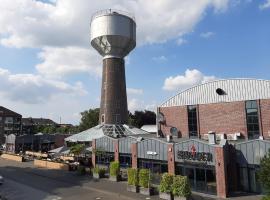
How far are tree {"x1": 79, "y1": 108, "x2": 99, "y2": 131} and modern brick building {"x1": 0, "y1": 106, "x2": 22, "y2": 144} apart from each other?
4342 centimetres

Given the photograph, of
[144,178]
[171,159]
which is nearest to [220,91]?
[171,159]

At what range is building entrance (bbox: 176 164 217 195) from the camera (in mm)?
29500

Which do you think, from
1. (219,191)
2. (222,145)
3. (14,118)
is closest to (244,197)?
(219,191)

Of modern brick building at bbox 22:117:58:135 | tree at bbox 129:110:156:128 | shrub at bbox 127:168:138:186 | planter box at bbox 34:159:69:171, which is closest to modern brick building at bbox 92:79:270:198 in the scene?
shrub at bbox 127:168:138:186

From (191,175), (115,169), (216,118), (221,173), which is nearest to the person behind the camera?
(221,173)

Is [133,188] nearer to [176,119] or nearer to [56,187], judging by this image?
[56,187]

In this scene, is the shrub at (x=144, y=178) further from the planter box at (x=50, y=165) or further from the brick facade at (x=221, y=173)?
the planter box at (x=50, y=165)

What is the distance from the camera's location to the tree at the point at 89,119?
89.8 m

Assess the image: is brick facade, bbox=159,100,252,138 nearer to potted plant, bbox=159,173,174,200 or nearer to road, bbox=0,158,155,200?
road, bbox=0,158,155,200

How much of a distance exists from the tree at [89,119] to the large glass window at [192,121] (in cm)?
4809

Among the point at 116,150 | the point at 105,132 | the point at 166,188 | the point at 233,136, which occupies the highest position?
the point at 105,132

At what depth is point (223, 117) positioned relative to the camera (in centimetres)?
4138

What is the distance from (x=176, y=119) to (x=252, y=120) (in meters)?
10.7

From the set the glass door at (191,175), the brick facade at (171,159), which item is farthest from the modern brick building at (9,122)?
Result: the glass door at (191,175)
